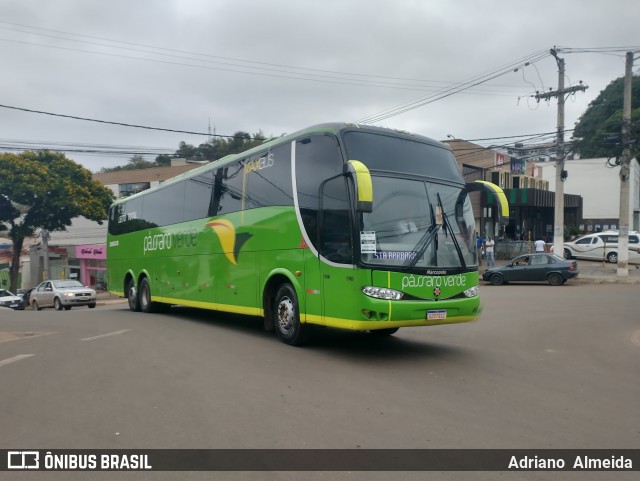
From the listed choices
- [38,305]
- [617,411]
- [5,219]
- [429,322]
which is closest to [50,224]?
[5,219]

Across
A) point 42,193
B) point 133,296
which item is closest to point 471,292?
point 133,296

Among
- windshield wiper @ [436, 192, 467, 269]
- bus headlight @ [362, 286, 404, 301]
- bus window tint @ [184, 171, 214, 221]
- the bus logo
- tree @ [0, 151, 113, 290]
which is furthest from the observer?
tree @ [0, 151, 113, 290]

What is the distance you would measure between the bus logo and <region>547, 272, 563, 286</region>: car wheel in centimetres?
1651

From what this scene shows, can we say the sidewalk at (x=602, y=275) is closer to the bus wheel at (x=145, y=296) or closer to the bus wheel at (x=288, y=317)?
the bus wheel at (x=145, y=296)

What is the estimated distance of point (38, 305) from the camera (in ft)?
90.8

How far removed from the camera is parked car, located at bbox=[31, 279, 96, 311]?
2569 centimetres

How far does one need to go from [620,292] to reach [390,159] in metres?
15.0

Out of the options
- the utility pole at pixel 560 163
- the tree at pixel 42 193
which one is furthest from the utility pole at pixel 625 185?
the tree at pixel 42 193

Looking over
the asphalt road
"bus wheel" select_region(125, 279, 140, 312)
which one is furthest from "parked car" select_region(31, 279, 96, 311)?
the asphalt road

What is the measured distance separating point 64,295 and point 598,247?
2802cm

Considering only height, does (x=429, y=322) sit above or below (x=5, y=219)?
below

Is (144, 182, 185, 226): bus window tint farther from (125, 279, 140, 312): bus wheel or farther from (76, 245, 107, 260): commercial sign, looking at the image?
(76, 245, 107, 260): commercial sign

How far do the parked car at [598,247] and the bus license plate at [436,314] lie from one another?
2464 cm

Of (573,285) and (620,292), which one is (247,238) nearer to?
(620,292)
